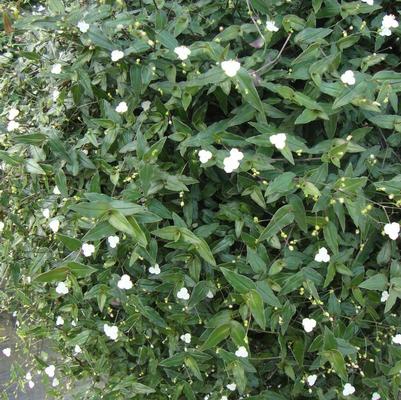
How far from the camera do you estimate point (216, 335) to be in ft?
3.79

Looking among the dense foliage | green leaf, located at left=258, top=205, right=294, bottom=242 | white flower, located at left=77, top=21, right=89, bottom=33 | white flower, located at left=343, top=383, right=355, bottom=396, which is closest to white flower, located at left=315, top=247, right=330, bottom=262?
the dense foliage

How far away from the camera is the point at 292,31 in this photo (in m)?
1.21

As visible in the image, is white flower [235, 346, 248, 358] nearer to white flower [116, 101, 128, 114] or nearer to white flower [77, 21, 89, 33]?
white flower [116, 101, 128, 114]

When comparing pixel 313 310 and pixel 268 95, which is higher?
pixel 268 95

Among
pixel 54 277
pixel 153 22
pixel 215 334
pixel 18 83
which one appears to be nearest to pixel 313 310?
pixel 215 334

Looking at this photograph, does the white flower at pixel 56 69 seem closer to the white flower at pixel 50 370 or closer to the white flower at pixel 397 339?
the white flower at pixel 50 370

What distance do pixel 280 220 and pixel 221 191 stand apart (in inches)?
8.7

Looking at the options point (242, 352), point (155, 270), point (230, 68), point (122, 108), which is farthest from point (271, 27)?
point (242, 352)

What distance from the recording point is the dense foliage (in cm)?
116

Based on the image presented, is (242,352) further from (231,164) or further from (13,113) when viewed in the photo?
(13,113)

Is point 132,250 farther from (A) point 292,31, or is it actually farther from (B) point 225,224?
Answer: (A) point 292,31

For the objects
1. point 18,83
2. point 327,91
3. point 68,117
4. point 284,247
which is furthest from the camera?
point 18,83

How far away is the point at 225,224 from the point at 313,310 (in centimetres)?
33

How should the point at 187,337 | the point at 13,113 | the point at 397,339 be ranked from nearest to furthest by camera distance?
the point at 397,339, the point at 187,337, the point at 13,113
